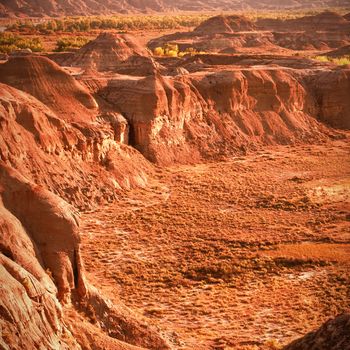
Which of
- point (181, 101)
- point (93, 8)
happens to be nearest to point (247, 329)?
point (181, 101)

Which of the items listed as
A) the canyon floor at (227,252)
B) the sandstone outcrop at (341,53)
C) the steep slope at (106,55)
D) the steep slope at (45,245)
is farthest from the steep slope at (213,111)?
the sandstone outcrop at (341,53)

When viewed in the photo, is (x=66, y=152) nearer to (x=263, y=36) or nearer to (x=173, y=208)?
(x=173, y=208)

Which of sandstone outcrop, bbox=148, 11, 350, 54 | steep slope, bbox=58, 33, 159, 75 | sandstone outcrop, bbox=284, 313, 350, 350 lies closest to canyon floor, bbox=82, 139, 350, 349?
sandstone outcrop, bbox=284, 313, 350, 350

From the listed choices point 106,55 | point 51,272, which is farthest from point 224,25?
point 51,272

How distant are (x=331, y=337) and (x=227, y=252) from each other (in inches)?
412

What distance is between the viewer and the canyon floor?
1905 centimetres

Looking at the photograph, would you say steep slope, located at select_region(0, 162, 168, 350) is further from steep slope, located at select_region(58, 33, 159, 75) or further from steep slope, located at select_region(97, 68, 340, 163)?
steep slope, located at select_region(58, 33, 159, 75)

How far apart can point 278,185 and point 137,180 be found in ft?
21.3

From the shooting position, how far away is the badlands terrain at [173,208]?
15.6m

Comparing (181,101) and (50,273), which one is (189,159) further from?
(50,273)

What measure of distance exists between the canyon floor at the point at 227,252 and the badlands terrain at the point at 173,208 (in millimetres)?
66

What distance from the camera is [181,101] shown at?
114ft

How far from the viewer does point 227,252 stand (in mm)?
23406

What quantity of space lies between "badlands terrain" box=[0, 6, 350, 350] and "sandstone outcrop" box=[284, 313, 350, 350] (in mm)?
34
